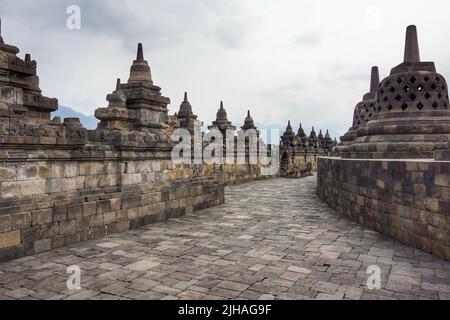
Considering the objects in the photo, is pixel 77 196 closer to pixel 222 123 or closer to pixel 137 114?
pixel 137 114

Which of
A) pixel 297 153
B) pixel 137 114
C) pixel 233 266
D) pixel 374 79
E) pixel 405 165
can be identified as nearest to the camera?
pixel 233 266

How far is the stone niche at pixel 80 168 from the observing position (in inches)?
215

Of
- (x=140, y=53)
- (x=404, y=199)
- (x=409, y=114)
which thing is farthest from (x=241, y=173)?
(x=404, y=199)

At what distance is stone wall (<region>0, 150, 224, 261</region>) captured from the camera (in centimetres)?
542

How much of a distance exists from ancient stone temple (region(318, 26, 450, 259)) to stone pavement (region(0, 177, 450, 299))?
44 centimetres

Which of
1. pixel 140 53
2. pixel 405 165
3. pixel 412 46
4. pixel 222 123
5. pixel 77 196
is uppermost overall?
pixel 412 46

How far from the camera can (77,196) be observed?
6520 millimetres

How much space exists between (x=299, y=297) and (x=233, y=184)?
1431 cm

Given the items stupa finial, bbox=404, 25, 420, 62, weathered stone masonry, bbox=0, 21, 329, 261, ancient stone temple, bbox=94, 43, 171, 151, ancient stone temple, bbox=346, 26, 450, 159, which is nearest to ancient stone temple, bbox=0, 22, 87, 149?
weathered stone masonry, bbox=0, 21, 329, 261

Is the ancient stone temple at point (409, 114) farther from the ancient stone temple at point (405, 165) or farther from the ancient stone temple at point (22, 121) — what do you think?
the ancient stone temple at point (22, 121)

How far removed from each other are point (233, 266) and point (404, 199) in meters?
3.47

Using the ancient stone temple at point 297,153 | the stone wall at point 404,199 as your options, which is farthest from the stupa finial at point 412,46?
the ancient stone temple at point 297,153

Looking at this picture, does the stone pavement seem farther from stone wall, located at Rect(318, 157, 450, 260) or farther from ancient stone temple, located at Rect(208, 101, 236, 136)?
ancient stone temple, located at Rect(208, 101, 236, 136)
